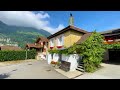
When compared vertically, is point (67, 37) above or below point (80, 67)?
above

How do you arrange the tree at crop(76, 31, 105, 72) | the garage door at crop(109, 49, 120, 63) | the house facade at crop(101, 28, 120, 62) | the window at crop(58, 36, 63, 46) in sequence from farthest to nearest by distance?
the window at crop(58, 36, 63, 46) → the garage door at crop(109, 49, 120, 63) → the house facade at crop(101, 28, 120, 62) → the tree at crop(76, 31, 105, 72)

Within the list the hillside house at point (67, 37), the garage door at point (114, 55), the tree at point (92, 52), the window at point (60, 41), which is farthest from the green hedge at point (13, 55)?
the tree at point (92, 52)

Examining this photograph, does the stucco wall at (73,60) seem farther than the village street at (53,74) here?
Yes

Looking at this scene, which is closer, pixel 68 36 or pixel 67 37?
pixel 68 36

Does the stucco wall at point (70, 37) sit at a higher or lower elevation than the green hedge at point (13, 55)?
higher

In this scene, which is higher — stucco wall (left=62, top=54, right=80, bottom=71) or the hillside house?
the hillside house

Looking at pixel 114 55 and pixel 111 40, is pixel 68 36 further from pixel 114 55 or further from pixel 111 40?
pixel 114 55

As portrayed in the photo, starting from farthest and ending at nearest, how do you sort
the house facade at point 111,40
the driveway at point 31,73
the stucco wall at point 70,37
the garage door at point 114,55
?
1. the garage door at point 114,55
2. the stucco wall at point 70,37
3. the house facade at point 111,40
4. the driveway at point 31,73

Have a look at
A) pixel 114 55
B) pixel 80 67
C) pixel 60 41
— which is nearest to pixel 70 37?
pixel 60 41

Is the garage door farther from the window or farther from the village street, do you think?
the window

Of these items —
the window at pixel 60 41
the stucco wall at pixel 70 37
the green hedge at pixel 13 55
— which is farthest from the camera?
the green hedge at pixel 13 55

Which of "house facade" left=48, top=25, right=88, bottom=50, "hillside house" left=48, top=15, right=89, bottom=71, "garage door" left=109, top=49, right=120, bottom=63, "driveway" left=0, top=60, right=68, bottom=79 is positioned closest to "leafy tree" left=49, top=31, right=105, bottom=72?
"driveway" left=0, top=60, right=68, bottom=79

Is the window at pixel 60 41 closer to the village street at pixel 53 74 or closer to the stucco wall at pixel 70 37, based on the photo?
the stucco wall at pixel 70 37
